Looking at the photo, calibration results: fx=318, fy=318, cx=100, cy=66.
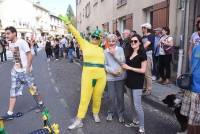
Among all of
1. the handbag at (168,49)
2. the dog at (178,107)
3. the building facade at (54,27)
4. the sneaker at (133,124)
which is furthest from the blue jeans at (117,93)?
the building facade at (54,27)

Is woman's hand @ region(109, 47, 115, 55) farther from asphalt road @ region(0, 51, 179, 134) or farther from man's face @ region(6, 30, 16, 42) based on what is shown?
man's face @ region(6, 30, 16, 42)

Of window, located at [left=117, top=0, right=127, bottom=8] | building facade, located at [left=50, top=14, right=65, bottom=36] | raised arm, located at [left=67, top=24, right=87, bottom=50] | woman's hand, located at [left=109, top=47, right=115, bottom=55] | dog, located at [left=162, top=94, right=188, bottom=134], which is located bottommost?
dog, located at [left=162, top=94, right=188, bottom=134]

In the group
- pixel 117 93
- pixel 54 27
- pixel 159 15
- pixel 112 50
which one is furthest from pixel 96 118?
pixel 54 27

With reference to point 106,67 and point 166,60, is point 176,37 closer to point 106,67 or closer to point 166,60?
point 166,60

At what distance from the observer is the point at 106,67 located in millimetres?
6184

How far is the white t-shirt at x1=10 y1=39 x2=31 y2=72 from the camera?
662 cm

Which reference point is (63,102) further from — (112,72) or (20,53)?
(112,72)

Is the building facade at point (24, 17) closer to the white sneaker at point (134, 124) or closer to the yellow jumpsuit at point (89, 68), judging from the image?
the yellow jumpsuit at point (89, 68)

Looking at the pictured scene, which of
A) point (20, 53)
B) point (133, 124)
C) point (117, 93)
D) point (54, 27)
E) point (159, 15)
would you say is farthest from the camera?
point (54, 27)

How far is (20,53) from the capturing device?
666 cm

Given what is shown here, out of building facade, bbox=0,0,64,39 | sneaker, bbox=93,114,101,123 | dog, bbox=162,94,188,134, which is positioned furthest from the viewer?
building facade, bbox=0,0,64,39

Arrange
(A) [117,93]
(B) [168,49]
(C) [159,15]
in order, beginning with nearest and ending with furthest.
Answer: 1. (A) [117,93]
2. (B) [168,49]
3. (C) [159,15]

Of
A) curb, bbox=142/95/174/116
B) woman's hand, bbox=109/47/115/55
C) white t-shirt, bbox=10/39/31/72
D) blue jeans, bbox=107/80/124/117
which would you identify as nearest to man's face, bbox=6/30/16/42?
white t-shirt, bbox=10/39/31/72

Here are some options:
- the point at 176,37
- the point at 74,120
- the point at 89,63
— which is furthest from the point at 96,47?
the point at 176,37
